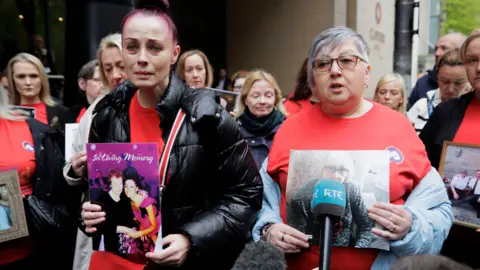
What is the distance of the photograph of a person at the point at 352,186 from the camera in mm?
2039

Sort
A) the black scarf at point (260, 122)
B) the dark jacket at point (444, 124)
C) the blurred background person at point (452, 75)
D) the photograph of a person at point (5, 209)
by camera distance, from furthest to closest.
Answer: the black scarf at point (260, 122) < the blurred background person at point (452, 75) < the dark jacket at point (444, 124) < the photograph of a person at point (5, 209)

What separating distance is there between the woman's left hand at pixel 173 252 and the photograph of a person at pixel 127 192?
0.24ft

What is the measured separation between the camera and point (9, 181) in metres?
2.80

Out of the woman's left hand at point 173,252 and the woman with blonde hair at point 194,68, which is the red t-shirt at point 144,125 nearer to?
the woman's left hand at point 173,252

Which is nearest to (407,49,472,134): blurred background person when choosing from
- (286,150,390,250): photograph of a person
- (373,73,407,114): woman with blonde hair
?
(373,73,407,114): woman with blonde hair

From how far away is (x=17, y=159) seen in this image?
10.1 ft

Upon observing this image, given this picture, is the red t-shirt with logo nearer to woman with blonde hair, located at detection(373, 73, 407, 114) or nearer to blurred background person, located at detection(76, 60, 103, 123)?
blurred background person, located at detection(76, 60, 103, 123)

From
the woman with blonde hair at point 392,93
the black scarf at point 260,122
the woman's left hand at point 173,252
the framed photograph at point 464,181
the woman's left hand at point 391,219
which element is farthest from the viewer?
the woman with blonde hair at point 392,93

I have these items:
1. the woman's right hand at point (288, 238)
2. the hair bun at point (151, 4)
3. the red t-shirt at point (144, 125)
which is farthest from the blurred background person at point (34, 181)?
the woman's right hand at point (288, 238)

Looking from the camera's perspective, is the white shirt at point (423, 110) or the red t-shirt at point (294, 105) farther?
the white shirt at point (423, 110)

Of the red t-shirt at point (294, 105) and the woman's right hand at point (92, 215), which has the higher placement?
the red t-shirt at point (294, 105)

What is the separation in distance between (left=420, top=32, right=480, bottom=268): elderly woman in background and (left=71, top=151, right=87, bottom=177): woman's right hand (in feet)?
6.36

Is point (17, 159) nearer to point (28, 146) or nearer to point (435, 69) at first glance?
point (28, 146)

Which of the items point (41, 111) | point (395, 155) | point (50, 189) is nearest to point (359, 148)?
point (395, 155)
